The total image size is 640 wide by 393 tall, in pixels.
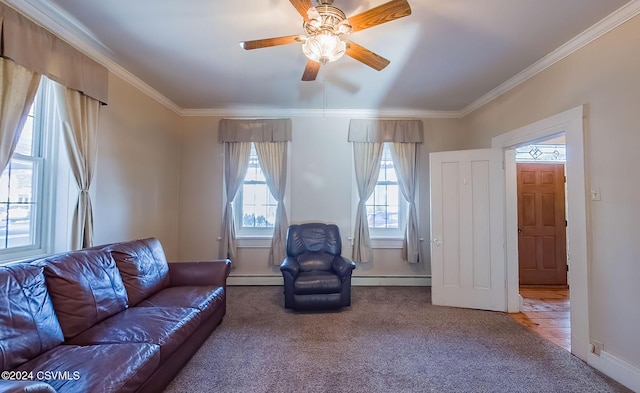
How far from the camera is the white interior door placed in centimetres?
334

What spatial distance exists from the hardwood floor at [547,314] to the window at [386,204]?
1874 millimetres

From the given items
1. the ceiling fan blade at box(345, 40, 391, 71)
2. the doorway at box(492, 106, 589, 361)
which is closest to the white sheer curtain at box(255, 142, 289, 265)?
the ceiling fan blade at box(345, 40, 391, 71)

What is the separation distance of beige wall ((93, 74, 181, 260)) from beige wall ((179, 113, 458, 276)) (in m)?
0.23

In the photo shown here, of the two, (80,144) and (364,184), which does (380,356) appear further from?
(80,144)

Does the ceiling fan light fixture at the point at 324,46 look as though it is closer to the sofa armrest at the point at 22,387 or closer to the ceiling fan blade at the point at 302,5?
the ceiling fan blade at the point at 302,5

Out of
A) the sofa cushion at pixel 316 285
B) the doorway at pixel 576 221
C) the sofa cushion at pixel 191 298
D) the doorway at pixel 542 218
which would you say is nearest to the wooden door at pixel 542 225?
the doorway at pixel 542 218

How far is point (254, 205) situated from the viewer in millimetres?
4418

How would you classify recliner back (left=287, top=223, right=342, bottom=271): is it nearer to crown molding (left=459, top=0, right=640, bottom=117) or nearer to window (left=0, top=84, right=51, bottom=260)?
window (left=0, top=84, right=51, bottom=260)

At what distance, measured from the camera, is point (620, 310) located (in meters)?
2.04

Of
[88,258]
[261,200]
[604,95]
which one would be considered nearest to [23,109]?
[88,258]

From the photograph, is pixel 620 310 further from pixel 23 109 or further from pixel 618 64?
pixel 23 109

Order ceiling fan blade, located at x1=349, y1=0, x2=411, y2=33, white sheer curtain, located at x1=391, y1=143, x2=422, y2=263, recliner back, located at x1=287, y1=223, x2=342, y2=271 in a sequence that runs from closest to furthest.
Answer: ceiling fan blade, located at x1=349, y1=0, x2=411, y2=33 → recliner back, located at x1=287, y1=223, x2=342, y2=271 → white sheer curtain, located at x1=391, y1=143, x2=422, y2=263

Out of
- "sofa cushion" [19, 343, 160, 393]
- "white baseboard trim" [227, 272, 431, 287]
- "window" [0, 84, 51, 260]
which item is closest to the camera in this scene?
"sofa cushion" [19, 343, 160, 393]

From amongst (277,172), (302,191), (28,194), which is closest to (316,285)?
(302,191)
